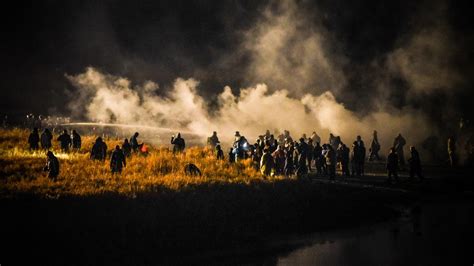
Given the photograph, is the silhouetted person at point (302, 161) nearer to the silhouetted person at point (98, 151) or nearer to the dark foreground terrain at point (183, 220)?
the dark foreground terrain at point (183, 220)

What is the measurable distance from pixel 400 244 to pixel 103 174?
43.0 feet

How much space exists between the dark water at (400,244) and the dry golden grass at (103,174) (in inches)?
236

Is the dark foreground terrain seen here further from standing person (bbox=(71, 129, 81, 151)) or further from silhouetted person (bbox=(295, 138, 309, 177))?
standing person (bbox=(71, 129, 81, 151))

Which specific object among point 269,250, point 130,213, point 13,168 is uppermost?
point 13,168

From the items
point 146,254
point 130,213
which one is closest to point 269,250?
point 146,254

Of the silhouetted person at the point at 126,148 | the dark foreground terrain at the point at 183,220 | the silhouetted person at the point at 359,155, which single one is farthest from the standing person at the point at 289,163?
the silhouetted person at the point at 126,148

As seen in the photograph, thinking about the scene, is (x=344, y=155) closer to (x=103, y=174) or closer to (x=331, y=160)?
(x=331, y=160)

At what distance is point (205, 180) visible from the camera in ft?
67.4

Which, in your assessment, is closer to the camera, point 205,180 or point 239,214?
point 239,214

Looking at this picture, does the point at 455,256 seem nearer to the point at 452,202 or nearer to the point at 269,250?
the point at 269,250

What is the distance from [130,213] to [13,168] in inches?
348

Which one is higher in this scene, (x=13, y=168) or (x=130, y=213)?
(x=13, y=168)

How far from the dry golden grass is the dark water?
19.7 feet

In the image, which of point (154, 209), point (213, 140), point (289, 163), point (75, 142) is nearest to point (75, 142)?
point (75, 142)
